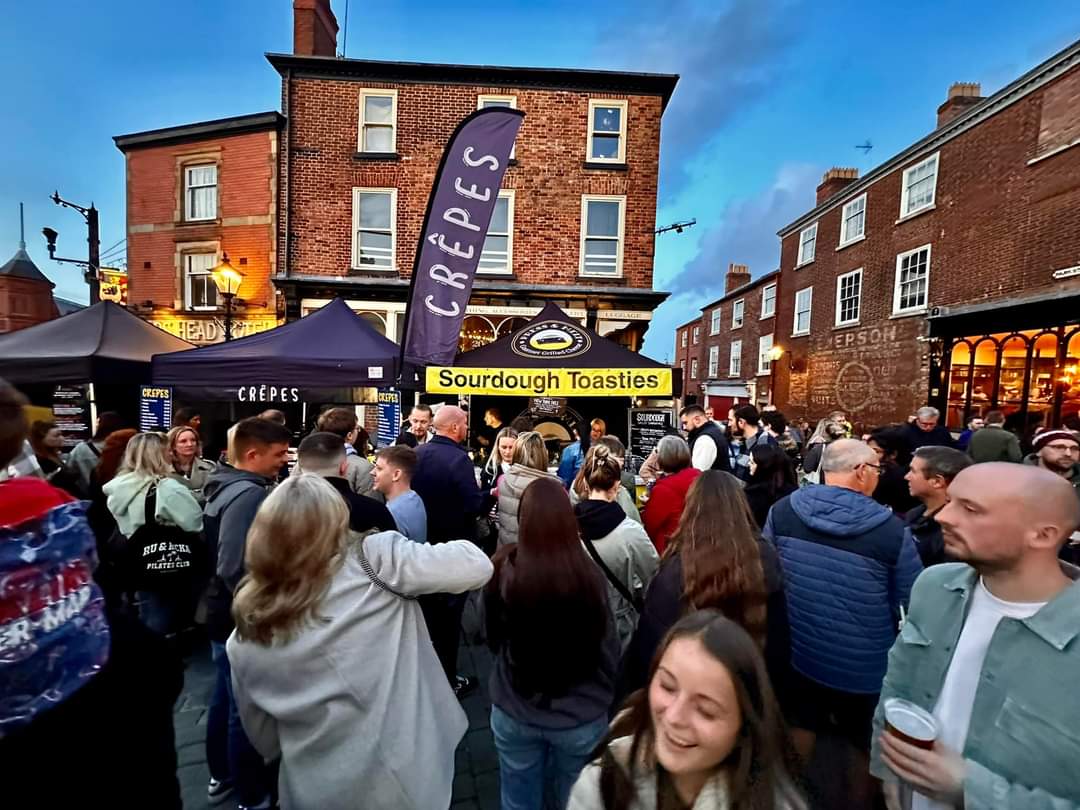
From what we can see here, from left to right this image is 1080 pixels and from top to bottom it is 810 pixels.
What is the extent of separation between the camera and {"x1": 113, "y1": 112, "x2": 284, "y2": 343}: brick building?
11.9m

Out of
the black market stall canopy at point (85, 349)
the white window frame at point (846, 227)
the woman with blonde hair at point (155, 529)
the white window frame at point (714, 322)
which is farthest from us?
the white window frame at point (714, 322)

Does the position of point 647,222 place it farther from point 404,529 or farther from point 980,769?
point 980,769

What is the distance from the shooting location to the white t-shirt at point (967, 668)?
1459 mm

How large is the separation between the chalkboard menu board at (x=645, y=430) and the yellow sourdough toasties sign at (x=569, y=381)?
1.28 m

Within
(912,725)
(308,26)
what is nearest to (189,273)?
(308,26)

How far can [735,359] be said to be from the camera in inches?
975

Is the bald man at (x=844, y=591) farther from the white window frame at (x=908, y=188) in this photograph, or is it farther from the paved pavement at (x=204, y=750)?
the white window frame at (x=908, y=188)

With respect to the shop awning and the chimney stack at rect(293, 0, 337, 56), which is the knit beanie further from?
the chimney stack at rect(293, 0, 337, 56)

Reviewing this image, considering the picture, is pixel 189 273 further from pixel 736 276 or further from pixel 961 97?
pixel 736 276

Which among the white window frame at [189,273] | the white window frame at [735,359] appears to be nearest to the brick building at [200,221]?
the white window frame at [189,273]

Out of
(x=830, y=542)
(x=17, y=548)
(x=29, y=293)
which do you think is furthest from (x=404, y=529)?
(x=29, y=293)

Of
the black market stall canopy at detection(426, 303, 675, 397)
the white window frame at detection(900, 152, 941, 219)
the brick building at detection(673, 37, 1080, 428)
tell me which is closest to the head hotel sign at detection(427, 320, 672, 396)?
the black market stall canopy at detection(426, 303, 675, 397)

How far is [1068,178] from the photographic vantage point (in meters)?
9.30

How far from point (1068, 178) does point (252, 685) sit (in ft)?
49.0
